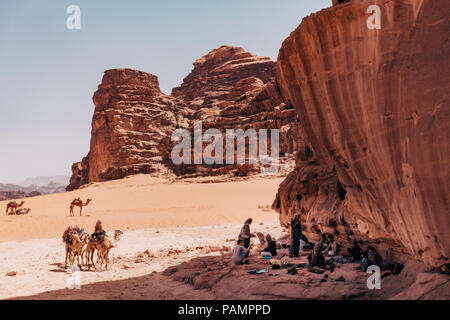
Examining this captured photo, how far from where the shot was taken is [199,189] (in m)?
40.7

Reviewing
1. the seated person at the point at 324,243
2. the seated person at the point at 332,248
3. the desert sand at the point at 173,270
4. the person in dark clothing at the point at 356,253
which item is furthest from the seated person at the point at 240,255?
the person in dark clothing at the point at 356,253

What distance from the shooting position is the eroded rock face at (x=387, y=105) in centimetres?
433

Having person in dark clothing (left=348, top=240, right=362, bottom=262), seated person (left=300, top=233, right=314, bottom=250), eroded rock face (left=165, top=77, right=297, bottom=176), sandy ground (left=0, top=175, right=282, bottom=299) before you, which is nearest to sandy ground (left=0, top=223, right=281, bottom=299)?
sandy ground (left=0, top=175, right=282, bottom=299)

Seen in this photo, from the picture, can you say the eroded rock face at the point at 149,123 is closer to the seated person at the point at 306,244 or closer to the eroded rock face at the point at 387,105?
the seated person at the point at 306,244

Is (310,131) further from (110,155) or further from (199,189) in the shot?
(110,155)

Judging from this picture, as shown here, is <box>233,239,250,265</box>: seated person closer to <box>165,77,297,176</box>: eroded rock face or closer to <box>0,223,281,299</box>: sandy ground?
<box>0,223,281,299</box>: sandy ground

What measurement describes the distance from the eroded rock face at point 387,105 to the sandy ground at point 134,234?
700 centimetres

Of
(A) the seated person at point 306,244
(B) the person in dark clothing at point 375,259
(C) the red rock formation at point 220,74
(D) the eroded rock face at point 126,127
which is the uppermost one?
(C) the red rock formation at point 220,74

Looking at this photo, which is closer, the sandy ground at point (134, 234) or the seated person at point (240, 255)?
the seated person at point (240, 255)

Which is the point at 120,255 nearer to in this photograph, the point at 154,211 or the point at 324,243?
the point at 324,243

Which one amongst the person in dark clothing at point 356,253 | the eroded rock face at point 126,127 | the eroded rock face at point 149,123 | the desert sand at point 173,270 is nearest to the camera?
the desert sand at point 173,270

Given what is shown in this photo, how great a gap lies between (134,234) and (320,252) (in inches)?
506

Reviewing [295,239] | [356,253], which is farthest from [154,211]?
[356,253]
